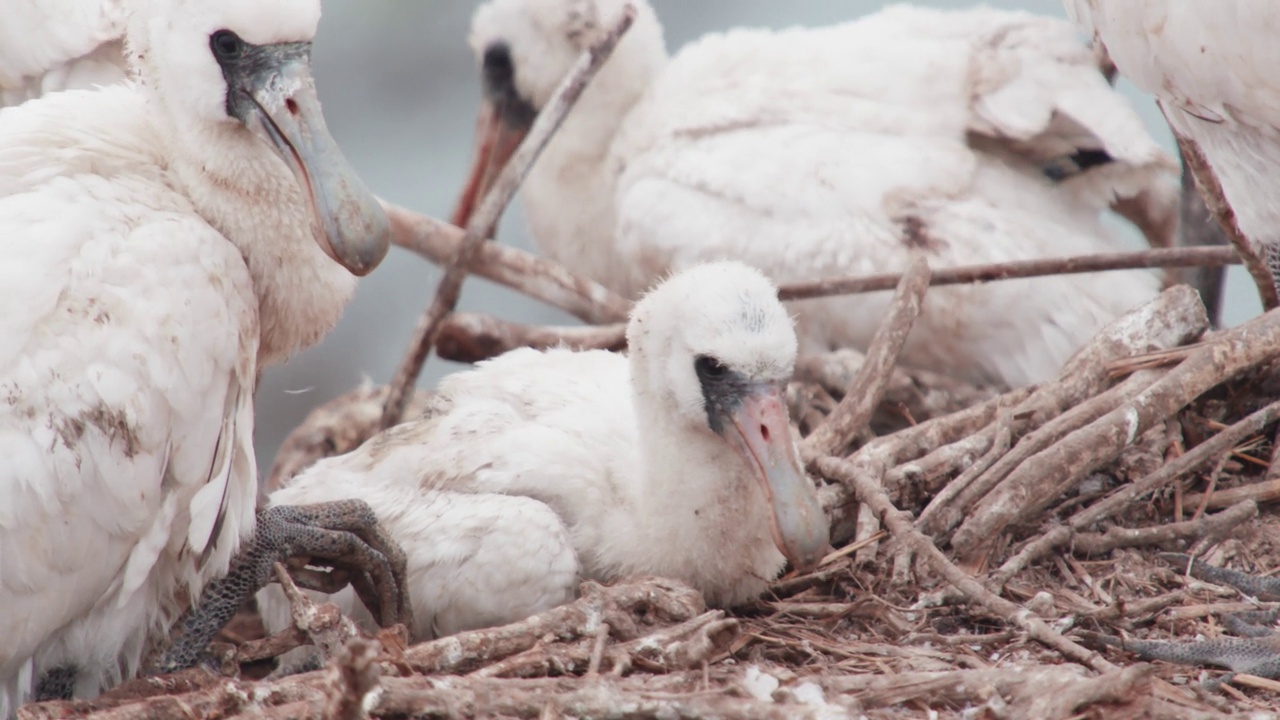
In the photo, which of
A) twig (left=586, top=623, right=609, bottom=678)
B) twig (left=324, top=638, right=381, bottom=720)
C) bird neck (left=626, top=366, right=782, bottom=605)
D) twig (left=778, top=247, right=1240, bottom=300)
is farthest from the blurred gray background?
twig (left=324, top=638, right=381, bottom=720)

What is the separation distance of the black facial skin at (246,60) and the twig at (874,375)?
1677mm

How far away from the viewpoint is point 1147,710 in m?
3.13

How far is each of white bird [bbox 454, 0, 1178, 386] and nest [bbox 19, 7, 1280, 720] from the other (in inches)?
12.9

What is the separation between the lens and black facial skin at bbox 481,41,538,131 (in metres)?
6.54

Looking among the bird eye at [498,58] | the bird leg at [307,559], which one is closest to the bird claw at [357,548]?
the bird leg at [307,559]

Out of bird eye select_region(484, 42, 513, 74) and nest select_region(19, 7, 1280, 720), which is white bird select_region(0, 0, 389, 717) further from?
bird eye select_region(484, 42, 513, 74)

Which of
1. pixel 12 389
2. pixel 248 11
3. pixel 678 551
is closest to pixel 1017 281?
pixel 678 551

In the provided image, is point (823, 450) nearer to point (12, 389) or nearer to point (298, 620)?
point (298, 620)

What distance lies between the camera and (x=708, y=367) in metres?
3.75

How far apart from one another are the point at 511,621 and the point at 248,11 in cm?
143

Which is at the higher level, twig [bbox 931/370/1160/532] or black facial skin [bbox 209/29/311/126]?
black facial skin [bbox 209/29/311/126]

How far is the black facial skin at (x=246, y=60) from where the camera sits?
11.7 ft

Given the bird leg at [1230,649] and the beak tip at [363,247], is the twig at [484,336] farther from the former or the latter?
the bird leg at [1230,649]

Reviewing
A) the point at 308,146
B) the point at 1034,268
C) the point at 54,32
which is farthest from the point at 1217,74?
the point at 54,32
